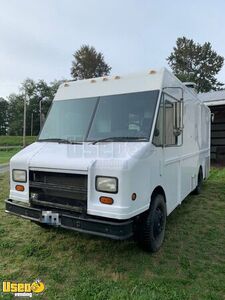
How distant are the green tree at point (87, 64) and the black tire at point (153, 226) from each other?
4241 centimetres

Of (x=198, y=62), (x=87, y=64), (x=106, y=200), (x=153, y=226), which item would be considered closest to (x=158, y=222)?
(x=153, y=226)

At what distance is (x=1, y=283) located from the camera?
10.1 ft

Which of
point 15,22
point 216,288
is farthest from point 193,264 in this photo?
point 15,22

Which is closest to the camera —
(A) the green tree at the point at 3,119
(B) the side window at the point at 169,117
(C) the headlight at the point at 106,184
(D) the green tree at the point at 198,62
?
(C) the headlight at the point at 106,184

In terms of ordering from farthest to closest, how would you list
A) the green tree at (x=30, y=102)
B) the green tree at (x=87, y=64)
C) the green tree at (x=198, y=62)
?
1. the green tree at (x=30, y=102)
2. the green tree at (x=198, y=62)
3. the green tree at (x=87, y=64)

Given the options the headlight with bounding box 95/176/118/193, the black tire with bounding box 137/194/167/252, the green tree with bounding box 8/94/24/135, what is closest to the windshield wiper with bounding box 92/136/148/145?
the headlight with bounding box 95/176/118/193

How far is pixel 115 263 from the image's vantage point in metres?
3.55

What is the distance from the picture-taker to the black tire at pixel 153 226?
3525mm

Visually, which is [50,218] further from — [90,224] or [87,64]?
[87,64]

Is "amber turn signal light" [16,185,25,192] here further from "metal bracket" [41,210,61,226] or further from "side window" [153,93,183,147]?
"side window" [153,93,183,147]

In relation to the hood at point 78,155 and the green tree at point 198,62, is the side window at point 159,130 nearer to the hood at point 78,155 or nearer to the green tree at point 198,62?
the hood at point 78,155

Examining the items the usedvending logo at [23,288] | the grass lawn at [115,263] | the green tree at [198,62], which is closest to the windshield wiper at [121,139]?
the grass lawn at [115,263]

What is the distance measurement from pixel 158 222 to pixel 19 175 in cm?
212

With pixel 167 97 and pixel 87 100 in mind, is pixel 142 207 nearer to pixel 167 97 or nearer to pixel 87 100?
pixel 167 97
